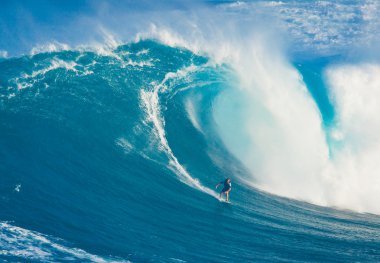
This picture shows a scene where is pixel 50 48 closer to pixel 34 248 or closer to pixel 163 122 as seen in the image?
pixel 163 122

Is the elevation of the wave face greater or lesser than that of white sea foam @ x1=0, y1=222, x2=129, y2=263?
greater

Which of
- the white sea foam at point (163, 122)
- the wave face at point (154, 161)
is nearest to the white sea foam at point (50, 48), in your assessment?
the wave face at point (154, 161)

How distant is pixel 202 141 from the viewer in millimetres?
16125

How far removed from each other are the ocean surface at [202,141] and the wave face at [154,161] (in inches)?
2.1

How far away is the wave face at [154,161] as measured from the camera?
895 cm

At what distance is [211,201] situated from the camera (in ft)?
39.1

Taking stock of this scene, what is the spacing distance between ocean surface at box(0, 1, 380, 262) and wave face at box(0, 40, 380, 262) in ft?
0.18

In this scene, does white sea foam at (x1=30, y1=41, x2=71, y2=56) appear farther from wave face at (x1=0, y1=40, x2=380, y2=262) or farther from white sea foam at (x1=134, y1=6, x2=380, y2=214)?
white sea foam at (x1=134, y1=6, x2=380, y2=214)

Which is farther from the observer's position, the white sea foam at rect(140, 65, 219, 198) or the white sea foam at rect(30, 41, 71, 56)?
the white sea foam at rect(30, 41, 71, 56)

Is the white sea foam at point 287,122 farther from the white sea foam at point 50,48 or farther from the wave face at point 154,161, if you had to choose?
the white sea foam at point 50,48

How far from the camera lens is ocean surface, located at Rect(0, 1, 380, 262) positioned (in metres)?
9.33

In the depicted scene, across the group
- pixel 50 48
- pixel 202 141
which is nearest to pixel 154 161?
pixel 202 141

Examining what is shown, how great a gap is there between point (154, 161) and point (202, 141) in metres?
3.47

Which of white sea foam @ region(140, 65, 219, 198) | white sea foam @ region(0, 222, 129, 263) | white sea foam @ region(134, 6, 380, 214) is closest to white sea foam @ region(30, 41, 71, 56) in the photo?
white sea foam @ region(140, 65, 219, 198)
